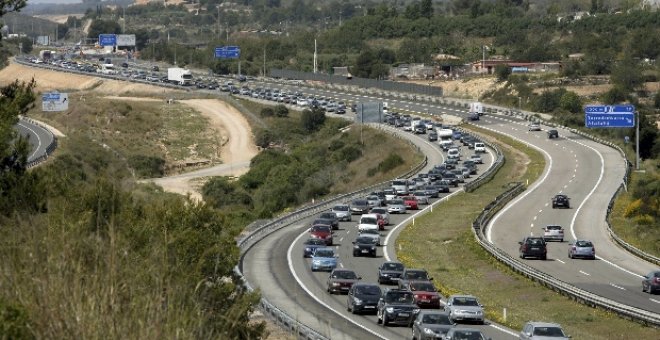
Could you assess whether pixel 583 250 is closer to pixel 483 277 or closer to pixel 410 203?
pixel 483 277

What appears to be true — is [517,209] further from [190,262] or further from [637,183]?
[190,262]

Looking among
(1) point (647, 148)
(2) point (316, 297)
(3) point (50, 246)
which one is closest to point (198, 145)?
(1) point (647, 148)

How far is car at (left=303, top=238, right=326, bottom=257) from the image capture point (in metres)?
58.2

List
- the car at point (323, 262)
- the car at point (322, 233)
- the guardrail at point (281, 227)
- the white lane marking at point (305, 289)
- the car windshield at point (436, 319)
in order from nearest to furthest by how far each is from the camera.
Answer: the car windshield at point (436, 319)
the guardrail at point (281, 227)
the white lane marking at point (305, 289)
the car at point (323, 262)
the car at point (322, 233)

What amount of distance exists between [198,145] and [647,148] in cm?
4967

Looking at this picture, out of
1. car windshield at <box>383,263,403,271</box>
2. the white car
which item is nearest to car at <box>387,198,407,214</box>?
the white car

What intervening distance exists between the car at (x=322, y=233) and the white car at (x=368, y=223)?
102 inches

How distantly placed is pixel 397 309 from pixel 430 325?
4.29m

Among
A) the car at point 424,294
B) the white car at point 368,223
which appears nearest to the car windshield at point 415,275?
the car at point 424,294

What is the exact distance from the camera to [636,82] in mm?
160125

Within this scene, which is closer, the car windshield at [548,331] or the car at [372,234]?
the car windshield at [548,331]

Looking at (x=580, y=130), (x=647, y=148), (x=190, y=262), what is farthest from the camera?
(x=580, y=130)

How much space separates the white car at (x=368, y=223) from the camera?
6640 cm

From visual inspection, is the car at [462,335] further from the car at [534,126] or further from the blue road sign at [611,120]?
the car at [534,126]
